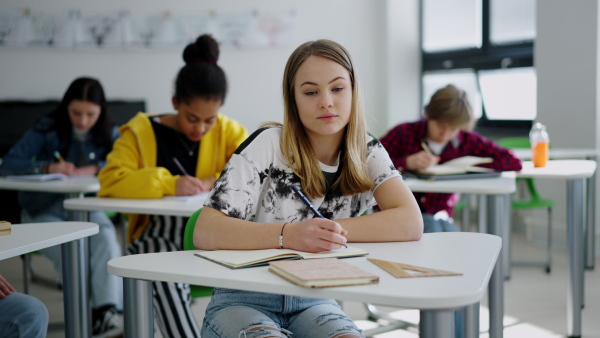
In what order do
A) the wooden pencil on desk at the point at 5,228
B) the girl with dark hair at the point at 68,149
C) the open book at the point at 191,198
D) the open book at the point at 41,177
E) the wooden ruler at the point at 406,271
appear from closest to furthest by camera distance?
the wooden ruler at the point at 406,271 → the wooden pencil on desk at the point at 5,228 → the open book at the point at 191,198 → the open book at the point at 41,177 → the girl with dark hair at the point at 68,149

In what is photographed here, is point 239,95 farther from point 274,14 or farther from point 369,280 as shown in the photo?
point 369,280

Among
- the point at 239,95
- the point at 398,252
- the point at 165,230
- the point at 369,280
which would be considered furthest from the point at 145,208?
the point at 239,95

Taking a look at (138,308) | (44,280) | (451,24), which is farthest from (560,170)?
(451,24)

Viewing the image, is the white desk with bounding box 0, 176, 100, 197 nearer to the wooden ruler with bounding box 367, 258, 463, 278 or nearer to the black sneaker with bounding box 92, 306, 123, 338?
the black sneaker with bounding box 92, 306, 123, 338

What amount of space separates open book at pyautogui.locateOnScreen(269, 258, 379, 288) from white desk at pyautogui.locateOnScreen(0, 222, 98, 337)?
0.64 m

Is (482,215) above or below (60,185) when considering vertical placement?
below

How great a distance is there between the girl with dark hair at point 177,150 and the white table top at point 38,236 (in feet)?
1.89

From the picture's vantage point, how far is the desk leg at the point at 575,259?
259cm

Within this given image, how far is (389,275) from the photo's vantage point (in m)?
1.16

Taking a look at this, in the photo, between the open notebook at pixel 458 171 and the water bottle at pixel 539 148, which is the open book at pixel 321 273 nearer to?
the open notebook at pixel 458 171

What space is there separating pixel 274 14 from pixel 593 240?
130 inches

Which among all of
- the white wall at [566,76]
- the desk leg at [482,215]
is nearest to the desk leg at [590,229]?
the white wall at [566,76]

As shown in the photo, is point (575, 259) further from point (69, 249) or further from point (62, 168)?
point (62, 168)

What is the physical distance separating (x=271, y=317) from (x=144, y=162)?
120 cm
